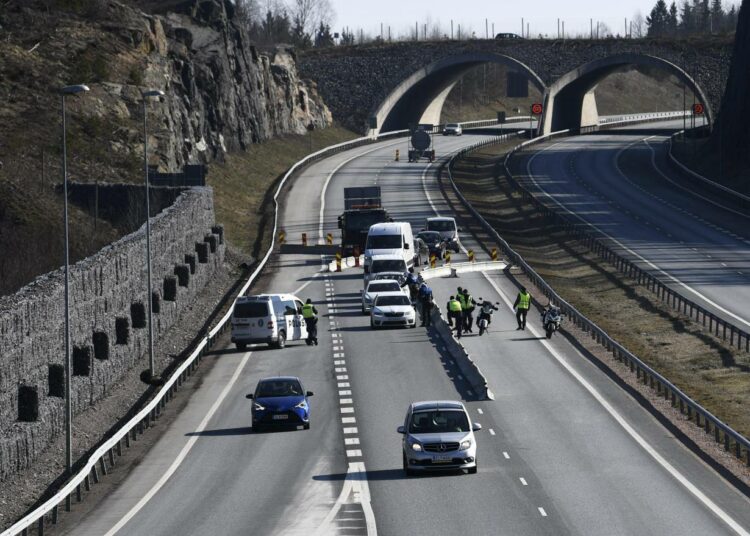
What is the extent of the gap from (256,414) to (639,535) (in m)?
14.6

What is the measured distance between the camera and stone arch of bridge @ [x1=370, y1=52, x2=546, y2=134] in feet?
534

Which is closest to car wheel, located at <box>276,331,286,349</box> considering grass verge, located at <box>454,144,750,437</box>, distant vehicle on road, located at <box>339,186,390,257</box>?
grass verge, located at <box>454,144,750,437</box>

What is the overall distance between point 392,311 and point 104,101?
53.4 meters

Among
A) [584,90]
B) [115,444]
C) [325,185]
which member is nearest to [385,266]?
[115,444]

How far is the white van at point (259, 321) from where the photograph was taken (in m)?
54.1

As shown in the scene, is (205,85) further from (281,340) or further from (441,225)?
(281,340)

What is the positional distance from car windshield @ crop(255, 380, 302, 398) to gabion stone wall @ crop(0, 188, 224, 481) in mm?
6512

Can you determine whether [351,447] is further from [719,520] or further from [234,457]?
[719,520]

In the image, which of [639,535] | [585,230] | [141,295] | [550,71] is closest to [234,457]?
[639,535]

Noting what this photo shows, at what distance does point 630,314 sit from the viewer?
68.0 m

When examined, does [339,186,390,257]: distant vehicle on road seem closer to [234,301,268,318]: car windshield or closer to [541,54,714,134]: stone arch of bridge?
[234,301,268,318]: car windshield

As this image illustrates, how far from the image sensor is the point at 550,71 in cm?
16125

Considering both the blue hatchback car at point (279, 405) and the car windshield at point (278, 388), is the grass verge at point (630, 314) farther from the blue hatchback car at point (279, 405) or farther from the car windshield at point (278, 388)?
the car windshield at point (278, 388)

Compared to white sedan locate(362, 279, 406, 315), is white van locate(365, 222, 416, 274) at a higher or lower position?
higher
